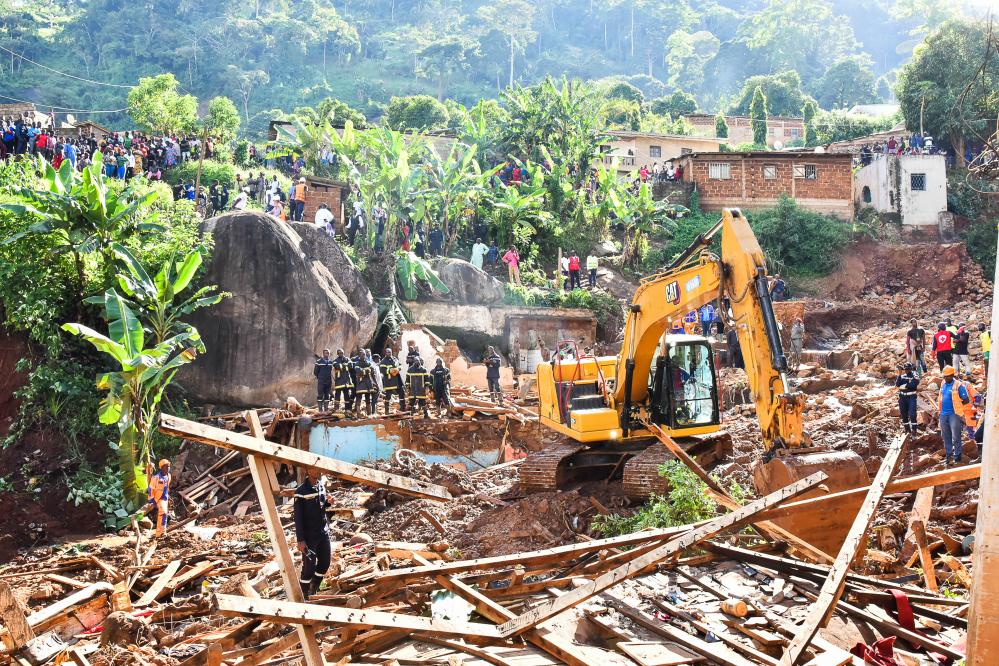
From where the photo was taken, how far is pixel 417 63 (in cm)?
8344

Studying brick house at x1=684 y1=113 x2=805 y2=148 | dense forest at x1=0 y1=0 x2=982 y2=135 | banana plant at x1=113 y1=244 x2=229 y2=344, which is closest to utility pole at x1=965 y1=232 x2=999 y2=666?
banana plant at x1=113 y1=244 x2=229 y2=344

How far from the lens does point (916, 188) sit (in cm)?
3388

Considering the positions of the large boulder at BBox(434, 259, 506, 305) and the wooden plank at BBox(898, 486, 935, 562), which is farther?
the large boulder at BBox(434, 259, 506, 305)

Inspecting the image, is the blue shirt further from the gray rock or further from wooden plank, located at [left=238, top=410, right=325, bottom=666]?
the gray rock

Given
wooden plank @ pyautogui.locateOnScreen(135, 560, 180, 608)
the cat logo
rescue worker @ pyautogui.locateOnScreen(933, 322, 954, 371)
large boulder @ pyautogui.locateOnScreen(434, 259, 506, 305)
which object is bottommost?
wooden plank @ pyautogui.locateOnScreen(135, 560, 180, 608)

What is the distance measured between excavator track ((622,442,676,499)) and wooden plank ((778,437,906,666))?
14.5ft

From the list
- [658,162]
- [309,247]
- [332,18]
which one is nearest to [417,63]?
[332,18]

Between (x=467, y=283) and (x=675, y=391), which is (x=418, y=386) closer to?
(x=675, y=391)

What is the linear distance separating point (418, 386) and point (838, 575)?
12760mm

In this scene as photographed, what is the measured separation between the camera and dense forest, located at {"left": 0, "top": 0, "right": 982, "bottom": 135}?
234 ft

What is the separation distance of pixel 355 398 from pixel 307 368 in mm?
2891

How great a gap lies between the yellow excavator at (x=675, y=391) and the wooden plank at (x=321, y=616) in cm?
486

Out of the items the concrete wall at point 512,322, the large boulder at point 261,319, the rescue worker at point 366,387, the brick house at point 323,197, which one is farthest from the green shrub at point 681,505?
the brick house at point 323,197

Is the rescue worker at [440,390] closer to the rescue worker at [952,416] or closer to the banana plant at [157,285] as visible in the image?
the banana plant at [157,285]
